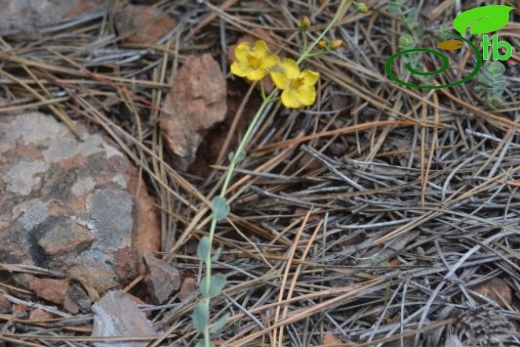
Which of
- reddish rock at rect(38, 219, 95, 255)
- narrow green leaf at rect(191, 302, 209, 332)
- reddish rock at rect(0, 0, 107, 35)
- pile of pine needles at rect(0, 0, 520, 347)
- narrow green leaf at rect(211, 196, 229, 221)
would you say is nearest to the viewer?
narrow green leaf at rect(191, 302, 209, 332)

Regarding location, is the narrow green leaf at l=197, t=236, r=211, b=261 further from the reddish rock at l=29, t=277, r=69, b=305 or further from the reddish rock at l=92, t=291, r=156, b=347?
the reddish rock at l=29, t=277, r=69, b=305

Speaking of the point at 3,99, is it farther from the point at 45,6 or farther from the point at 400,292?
the point at 400,292

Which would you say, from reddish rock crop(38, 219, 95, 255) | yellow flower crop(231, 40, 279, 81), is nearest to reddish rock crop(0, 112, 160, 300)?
reddish rock crop(38, 219, 95, 255)

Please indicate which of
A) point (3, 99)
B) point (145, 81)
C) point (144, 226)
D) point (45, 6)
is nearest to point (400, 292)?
point (144, 226)

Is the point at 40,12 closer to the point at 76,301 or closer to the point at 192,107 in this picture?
the point at 192,107

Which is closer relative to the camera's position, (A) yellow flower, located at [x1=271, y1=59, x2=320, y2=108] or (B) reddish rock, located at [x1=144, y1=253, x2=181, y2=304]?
(B) reddish rock, located at [x1=144, y1=253, x2=181, y2=304]

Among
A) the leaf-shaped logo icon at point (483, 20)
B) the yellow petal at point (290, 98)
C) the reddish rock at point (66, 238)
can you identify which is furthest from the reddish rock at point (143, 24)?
the leaf-shaped logo icon at point (483, 20)

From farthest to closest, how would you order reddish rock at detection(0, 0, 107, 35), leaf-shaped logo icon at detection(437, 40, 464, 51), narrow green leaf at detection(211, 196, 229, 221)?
reddish rock at detection(0, 0, 107, 35) < leaf-shaped logo icon at detection(437, 40, 464, 51) < narrow green leaf at detection(211, 196, 229, 221)
